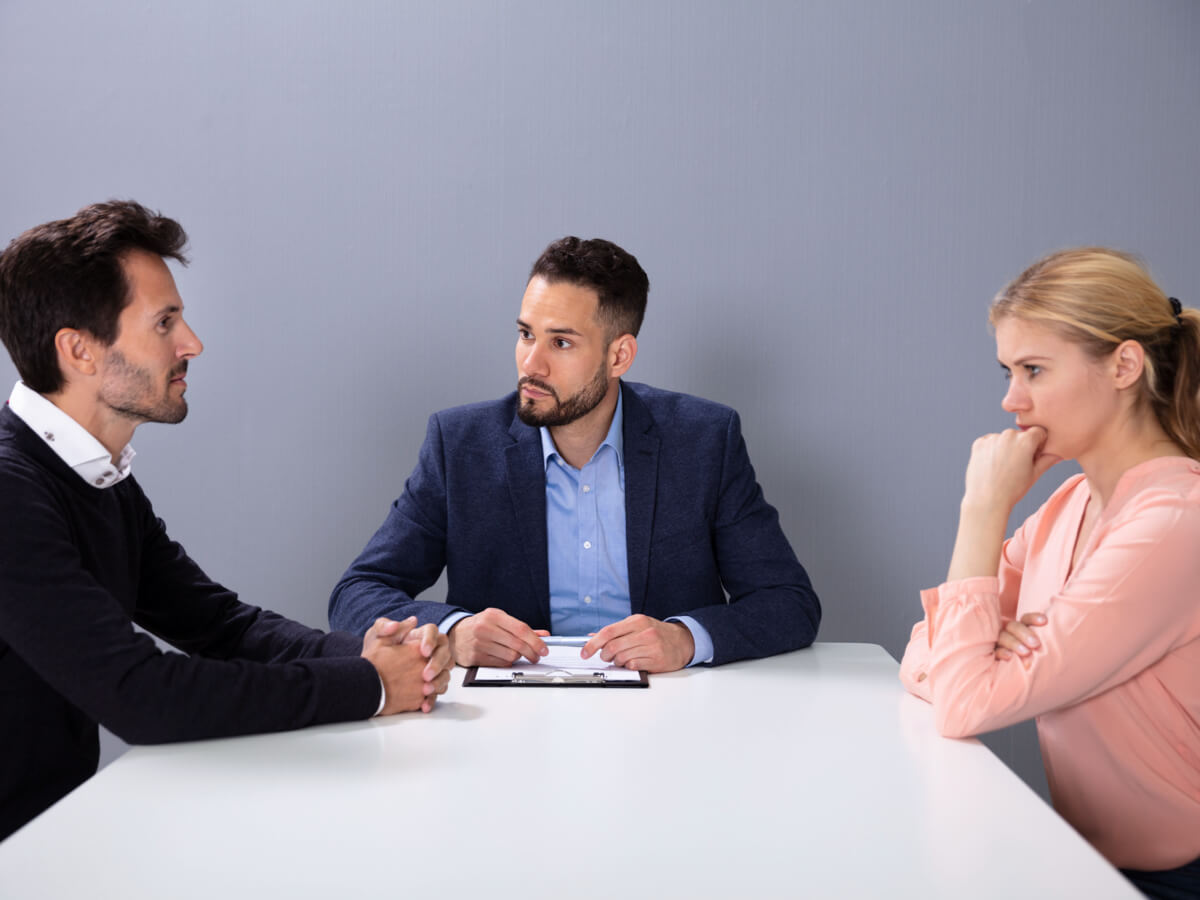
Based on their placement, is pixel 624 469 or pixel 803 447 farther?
pixel 803 447

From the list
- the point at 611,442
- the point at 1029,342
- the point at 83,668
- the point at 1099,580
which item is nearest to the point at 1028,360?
the point at 1029,342

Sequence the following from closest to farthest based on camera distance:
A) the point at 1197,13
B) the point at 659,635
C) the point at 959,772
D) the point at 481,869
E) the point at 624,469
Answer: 1. the point at 481,869
2. the point at 959,772
3. the point at 659,635
4. the point at 624,469
5. the point at 1197,13

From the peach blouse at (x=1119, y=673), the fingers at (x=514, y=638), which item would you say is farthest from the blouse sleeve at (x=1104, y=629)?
the fingers at (x=514, y=638)

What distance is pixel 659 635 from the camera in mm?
1696

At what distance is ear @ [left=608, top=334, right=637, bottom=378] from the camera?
2215mm

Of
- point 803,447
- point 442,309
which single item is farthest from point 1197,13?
point 442,309

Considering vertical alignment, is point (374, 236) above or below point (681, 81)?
below

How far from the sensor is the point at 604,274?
7.13 ft

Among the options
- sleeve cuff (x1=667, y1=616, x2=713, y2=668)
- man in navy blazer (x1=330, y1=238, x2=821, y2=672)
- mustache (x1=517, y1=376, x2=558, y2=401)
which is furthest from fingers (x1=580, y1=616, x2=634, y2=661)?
mustache (x1=517, y1=376, x2=558, y2=401)

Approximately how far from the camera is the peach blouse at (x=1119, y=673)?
4.25 ft

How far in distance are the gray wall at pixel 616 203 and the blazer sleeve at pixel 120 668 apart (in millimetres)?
1188

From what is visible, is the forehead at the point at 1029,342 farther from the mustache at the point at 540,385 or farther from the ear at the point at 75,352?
the ear at the point at 75,352

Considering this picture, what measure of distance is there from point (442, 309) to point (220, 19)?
35.5 inches

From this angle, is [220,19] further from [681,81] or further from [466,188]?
[681,81]
